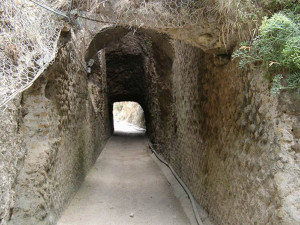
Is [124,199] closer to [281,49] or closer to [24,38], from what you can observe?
[24,38]

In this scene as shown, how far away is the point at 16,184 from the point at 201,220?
253cm

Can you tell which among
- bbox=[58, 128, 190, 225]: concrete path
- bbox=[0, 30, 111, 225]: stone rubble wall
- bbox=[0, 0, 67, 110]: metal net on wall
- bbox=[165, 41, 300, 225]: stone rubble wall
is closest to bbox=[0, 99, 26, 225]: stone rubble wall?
bbox=[0, 30, 111, 225]: stone rubble wall

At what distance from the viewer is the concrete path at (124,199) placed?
4.14m

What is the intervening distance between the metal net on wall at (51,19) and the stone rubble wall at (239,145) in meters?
0.80

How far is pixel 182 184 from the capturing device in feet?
17.4

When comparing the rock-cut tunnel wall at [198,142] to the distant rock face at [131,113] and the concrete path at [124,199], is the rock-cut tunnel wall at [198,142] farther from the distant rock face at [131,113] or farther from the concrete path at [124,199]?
the distant rock face at [131,113]

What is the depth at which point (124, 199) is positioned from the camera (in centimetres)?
502

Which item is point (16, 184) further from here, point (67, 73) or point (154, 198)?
point (154, 198)

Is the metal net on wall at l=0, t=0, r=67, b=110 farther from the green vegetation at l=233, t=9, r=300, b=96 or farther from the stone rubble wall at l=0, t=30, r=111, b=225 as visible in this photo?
the green vegetation at l=233, t=9, r=300, b=96

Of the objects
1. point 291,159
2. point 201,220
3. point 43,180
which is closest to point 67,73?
point 43,180

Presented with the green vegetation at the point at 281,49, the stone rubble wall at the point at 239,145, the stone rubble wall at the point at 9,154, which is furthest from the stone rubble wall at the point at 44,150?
the green vegetation at the point at 281,49

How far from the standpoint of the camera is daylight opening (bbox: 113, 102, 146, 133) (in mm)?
19672

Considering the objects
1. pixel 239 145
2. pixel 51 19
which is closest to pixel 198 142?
pixel 239 145

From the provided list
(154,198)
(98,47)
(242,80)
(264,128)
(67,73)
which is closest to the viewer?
(264,128)
